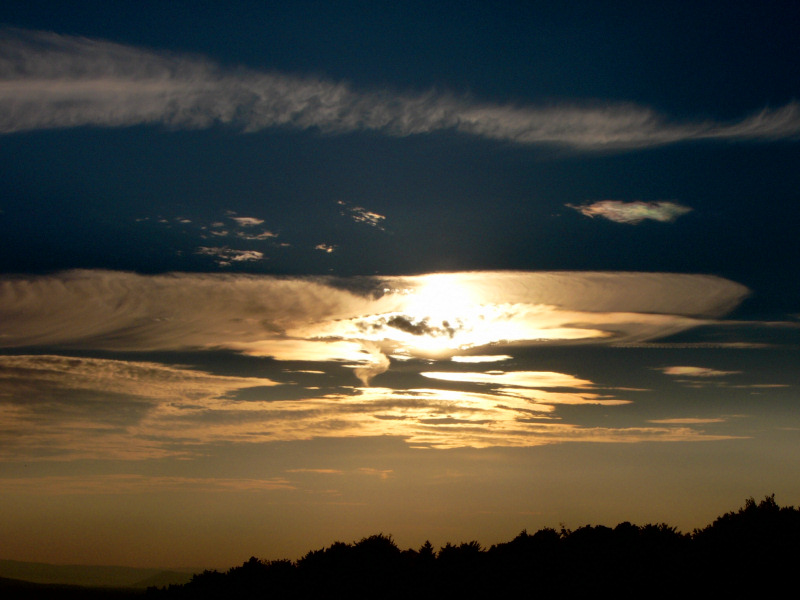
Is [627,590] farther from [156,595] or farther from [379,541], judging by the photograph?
[156,595]

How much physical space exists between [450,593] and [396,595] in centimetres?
445

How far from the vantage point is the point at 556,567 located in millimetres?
48312

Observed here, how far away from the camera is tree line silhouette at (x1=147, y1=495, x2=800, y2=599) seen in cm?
4378

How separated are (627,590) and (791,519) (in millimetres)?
16153

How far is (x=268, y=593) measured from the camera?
55.3 meters

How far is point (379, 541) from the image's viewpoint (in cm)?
5884

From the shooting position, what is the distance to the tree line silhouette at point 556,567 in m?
43.8

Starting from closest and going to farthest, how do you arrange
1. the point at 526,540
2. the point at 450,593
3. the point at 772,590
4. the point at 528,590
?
the point at 772,590 < the point at 528,590 < the point at 450,593 < the point at 526,540

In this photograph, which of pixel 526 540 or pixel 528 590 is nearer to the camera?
pixel 528 590

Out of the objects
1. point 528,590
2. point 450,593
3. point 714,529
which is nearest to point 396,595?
point 450,593

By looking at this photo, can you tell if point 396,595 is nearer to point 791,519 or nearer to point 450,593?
point 450,593

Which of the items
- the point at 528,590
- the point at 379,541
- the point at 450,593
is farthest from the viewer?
the point at 379,541

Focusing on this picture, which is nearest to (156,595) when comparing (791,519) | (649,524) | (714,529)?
(649,524)

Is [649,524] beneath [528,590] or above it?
above
